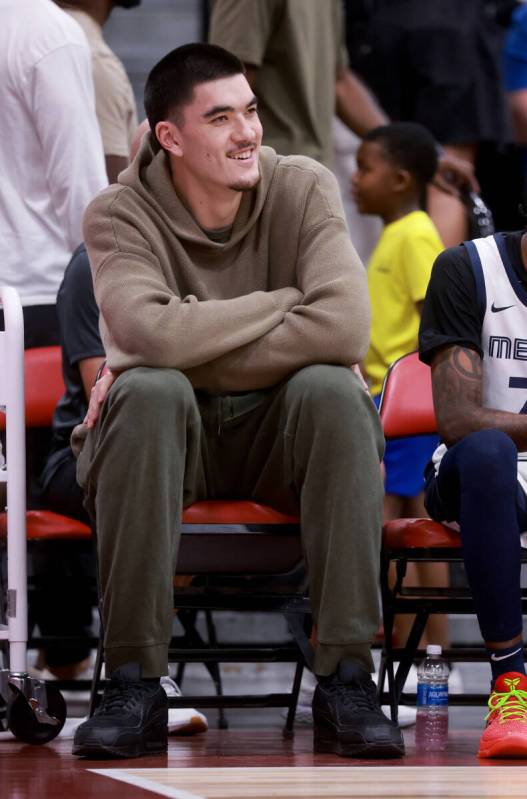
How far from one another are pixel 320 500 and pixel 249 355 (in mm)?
374

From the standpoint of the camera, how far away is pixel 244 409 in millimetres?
3473

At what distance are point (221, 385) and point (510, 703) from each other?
0.91 metres

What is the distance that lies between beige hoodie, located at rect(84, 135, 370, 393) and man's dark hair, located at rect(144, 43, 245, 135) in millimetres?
107

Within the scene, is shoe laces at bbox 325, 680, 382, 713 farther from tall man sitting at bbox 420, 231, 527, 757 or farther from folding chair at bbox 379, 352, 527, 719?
folding chair at bbox 379, 352, 527, 719

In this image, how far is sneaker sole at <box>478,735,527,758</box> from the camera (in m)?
3.05

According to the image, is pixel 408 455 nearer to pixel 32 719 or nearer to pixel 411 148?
pixel 32 719

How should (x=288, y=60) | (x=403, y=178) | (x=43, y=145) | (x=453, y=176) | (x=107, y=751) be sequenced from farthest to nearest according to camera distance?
(x=453, y=176) < (x=403, y=178) < (x=288, y=60) < (x=43, y=145) < (x=107, y=751)

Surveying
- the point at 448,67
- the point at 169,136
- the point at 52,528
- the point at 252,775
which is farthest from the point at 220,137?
the point at 448,67

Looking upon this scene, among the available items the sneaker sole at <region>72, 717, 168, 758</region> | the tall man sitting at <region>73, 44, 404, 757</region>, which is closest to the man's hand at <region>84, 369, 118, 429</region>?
the tall man sitting at <region>73, 44, 404, 757</region>

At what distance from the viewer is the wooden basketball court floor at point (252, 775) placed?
262cm

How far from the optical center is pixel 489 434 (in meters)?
3.30

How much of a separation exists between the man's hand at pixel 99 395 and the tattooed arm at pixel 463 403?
0.74m

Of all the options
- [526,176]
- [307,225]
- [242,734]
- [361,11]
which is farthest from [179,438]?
[361,11]

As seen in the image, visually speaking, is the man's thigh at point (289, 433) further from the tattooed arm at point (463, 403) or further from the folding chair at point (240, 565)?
the tattooed arm at point (463, 403)
